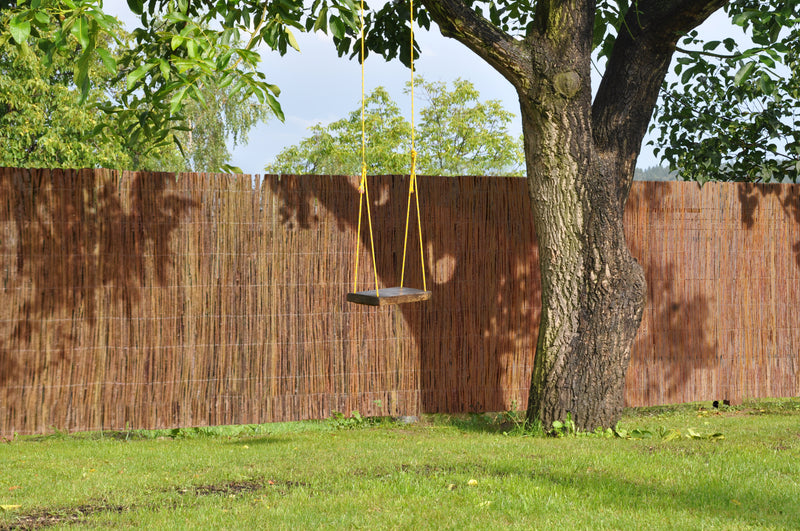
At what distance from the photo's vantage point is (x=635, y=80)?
6547mm

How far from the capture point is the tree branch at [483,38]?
19.2 feet

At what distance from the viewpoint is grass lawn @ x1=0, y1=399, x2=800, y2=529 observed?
3.72 m

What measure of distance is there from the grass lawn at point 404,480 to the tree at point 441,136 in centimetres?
2722

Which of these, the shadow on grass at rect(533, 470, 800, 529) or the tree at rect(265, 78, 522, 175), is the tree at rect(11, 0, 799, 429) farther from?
the tree at rect(265, 78, 522, 175)

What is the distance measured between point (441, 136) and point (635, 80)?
1101 inches

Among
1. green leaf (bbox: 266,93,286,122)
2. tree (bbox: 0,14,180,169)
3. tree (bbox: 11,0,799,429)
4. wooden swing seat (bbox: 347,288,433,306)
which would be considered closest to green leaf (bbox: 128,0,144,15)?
tree (bbox: 11,0,799,429)

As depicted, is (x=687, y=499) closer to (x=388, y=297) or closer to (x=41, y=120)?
(x=388, y=297)

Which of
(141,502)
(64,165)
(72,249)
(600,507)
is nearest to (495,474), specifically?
(600,507)

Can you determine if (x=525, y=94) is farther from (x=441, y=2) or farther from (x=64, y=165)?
(x=64, y=165)

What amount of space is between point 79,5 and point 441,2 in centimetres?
261

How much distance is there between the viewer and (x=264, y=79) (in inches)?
200

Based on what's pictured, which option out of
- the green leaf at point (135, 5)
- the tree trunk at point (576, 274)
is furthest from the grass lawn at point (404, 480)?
the green leaf at point (135, 5)

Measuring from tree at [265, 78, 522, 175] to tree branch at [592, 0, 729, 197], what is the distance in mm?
26042

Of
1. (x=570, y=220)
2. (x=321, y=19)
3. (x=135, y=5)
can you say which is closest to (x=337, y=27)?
(x=321, y=19)
